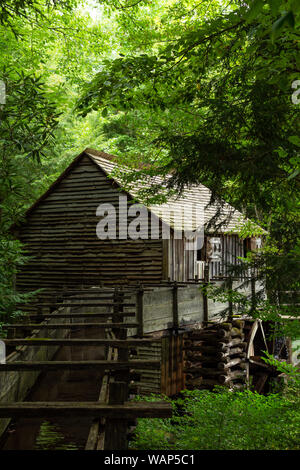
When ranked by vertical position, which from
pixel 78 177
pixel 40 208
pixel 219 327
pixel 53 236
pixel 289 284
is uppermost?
pixel 78 177

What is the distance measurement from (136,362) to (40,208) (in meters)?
16.6

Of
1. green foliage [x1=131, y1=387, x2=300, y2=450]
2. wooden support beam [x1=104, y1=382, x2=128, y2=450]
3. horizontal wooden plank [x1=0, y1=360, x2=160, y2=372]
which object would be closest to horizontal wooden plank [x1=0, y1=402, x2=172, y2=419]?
wooden support beam [x1=104, y1=382, x2=128, y2=450]

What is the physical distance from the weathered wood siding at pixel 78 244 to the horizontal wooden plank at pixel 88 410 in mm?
13098

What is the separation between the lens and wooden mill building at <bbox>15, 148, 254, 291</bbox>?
1609cm

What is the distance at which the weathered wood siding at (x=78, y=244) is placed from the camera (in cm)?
1645

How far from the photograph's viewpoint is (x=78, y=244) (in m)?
17.9

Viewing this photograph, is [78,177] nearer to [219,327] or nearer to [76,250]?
[76,250]

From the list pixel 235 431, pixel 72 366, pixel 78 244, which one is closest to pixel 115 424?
pixel 72 366

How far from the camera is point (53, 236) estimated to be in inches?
728

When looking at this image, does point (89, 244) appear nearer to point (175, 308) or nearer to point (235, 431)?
point (175, 308)

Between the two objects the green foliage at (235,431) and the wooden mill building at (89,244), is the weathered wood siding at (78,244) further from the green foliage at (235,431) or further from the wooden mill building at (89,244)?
the green foliage at (235,431)

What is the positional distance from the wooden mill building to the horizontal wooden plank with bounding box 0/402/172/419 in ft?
41.8

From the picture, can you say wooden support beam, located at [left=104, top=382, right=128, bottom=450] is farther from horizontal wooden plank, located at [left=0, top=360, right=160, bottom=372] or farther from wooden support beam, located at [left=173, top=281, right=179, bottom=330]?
wooden support beam, located at [left=173, top=281, right=179, bottom=330]
